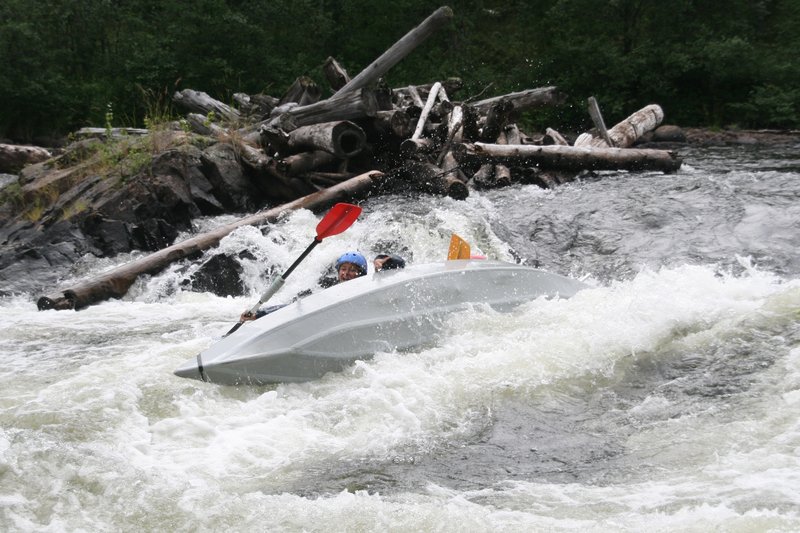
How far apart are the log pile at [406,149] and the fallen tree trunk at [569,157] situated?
12 millimetres

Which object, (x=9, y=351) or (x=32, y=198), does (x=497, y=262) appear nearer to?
(x=9, y=351)

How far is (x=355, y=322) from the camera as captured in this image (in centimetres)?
504

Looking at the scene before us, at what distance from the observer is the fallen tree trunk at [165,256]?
696 cm

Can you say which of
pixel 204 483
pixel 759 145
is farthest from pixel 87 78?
pixel 204 483

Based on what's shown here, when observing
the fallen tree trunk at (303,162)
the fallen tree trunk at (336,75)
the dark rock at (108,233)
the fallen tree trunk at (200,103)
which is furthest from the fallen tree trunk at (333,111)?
the fallen tree trunk at (200,103)

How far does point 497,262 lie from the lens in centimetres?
602

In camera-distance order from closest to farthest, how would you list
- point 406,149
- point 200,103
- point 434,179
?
point 434,179
point 406,149
point 200,103

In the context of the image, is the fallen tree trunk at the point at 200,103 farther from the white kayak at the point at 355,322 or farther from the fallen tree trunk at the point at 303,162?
the white kayak at the point at 355,322

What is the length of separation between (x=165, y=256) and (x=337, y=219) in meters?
2.68

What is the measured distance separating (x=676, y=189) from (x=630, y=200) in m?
0.66

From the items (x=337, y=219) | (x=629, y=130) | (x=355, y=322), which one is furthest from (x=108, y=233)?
(x=629, y=130)

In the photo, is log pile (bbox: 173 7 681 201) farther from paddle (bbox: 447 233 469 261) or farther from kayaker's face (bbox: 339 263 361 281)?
kayaker's face (bbox: 339 263 361 281)

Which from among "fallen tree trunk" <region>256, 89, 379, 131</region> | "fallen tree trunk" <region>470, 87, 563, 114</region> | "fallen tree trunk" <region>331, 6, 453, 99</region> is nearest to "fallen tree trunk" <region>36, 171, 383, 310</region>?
"fallen tree trunk" <region>256, 89, 379, 131</region>

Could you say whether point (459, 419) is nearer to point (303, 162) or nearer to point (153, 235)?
point (153, 235)
